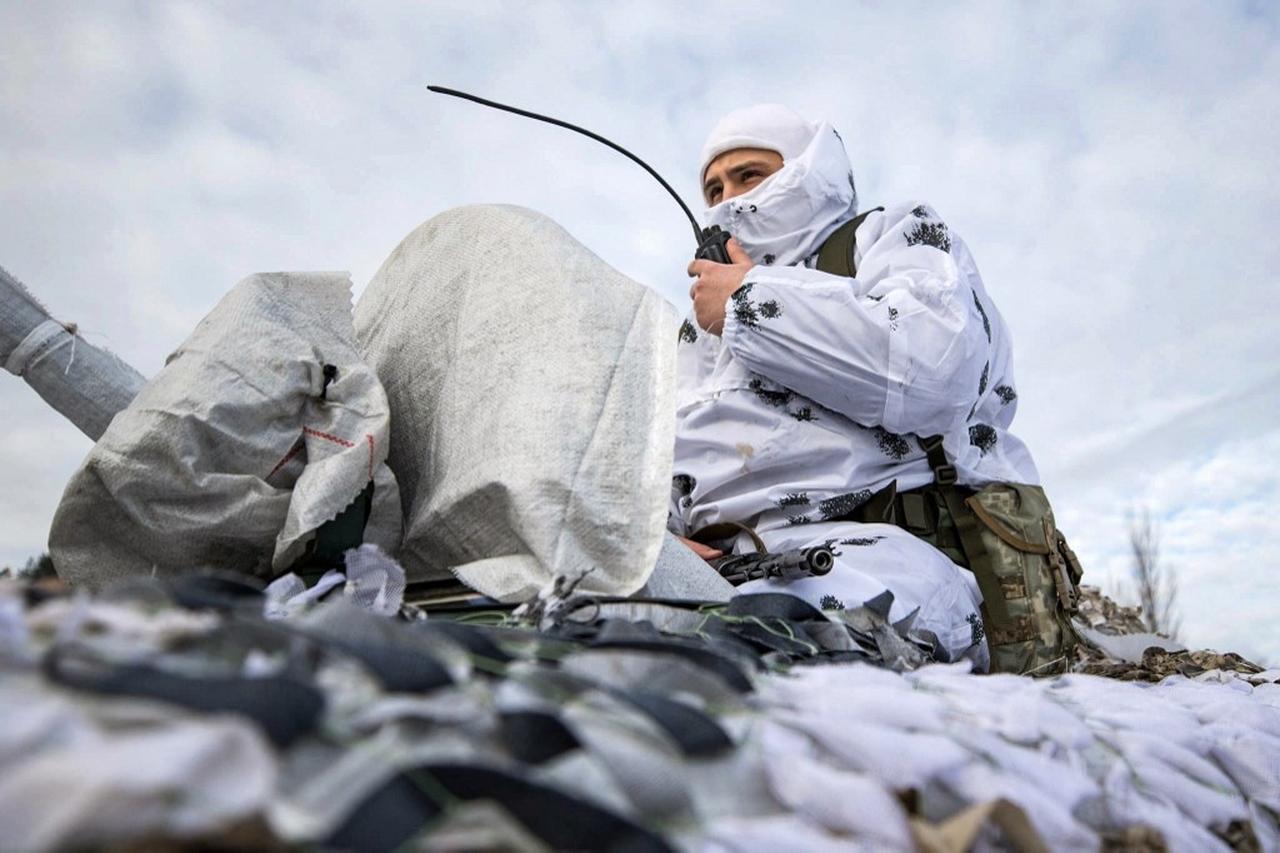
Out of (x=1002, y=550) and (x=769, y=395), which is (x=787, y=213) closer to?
(x=769, y=395)

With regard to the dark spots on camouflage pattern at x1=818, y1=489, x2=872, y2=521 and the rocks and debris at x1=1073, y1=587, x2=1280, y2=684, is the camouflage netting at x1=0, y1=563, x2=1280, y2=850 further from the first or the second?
the dark spots on camouflage pattern at x1=818, y1=489, x2=872, y2=521

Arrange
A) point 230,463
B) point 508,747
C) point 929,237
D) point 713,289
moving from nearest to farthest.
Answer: point 508,747 < point 230,463 < point 713,289 < point 929,237

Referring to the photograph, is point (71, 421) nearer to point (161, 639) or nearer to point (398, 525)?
point (398, 525)

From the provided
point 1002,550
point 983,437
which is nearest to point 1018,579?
point 1002,550

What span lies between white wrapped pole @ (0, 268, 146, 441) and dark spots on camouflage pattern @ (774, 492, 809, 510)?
4.28 ft

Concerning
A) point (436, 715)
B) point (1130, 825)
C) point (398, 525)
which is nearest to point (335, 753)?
point (436, 715)

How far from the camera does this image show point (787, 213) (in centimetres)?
271

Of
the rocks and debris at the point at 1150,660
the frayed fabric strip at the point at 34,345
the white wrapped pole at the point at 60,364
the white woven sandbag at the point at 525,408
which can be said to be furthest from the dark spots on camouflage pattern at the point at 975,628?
the frayed fabric strip at the point at 34,345

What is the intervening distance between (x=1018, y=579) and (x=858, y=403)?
533mm

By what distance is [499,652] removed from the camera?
75cm

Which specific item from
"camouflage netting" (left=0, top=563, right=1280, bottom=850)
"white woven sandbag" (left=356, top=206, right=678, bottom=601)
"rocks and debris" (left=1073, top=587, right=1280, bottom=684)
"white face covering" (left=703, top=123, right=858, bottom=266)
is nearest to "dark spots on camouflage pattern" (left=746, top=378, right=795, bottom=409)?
"white face covering" (left=703, top=123, right=858, bottom=266)

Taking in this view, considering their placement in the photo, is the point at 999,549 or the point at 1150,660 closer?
the point at 999,549

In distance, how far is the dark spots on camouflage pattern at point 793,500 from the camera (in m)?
2.30

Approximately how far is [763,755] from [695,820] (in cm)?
10
